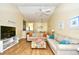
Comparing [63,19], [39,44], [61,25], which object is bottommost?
[39,44]

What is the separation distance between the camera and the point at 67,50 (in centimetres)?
260

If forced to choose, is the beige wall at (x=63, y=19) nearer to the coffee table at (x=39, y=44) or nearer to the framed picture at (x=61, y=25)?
Result: the framed picture at (x=61, y=25)

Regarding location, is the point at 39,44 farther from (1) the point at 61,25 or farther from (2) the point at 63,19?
(2) the point at 63,19

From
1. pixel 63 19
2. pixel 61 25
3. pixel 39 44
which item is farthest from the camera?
pixel 39 44

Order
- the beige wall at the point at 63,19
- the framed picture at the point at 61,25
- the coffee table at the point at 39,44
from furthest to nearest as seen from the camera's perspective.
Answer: the coffee table at the point at 39,44, the framed picture at the point at 61,25, the beige wall at the point at 63,19

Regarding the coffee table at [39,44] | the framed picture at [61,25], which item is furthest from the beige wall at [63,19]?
the coffee table at [39,44]

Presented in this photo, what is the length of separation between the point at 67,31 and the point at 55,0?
7.22ft

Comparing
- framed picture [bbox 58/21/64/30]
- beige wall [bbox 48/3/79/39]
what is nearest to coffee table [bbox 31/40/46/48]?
beige wall [bbox 48/3/79/39]

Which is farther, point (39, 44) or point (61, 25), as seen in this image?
point (39, 44)

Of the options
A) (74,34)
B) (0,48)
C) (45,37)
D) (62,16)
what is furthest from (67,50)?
(0,48)

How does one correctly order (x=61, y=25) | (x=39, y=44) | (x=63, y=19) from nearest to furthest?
1. (x=63, y=19)
2. (x=61, y=25)
3. (x=39, y=44)

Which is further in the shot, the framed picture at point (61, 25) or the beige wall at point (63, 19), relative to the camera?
the framed picture at point (61, 25)

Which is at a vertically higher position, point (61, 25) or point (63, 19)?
point (63, 19)

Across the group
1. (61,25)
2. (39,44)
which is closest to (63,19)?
(61,25)
